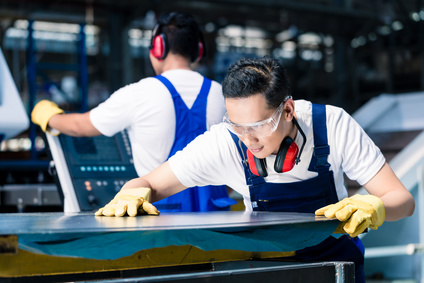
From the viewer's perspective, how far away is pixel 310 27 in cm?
1092

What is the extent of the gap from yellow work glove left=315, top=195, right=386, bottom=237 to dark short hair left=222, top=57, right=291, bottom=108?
0.34 m

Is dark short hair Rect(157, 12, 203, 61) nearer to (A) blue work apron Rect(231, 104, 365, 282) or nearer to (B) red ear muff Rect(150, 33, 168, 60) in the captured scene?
(B) red ear muff Rect(150, 33, 168, 60)

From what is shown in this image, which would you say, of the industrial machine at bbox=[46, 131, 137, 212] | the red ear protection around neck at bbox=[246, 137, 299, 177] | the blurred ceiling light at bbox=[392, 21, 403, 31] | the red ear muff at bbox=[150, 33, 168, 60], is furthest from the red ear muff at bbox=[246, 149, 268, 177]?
the blurred ceiling light at bbox=[392, 21, 403, 31]

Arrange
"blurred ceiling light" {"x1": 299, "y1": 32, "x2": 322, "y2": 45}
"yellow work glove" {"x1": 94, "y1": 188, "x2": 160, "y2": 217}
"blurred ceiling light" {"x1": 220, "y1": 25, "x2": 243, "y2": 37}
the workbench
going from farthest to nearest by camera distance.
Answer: "blurred ceiling light" {"x1": 299, "y1": 32, "x2": 322, "y2": 45} → "blurred ceiling light" {"x1": 220, "y1": 25, "x2": 243, "y2": 37} → "yellow work glove" {"x1": 94, "y1": 188, "x2": 160, "y2": 217} → the workbench

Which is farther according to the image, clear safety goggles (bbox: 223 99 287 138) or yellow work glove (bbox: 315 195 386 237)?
clear safety goggles (bbox: 223 99 287 138)

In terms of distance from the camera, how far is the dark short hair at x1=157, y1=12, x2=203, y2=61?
221cm

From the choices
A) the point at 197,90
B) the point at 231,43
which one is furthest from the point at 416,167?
the point at 231,43

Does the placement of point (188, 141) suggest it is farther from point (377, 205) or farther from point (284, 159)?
point (377, 205)

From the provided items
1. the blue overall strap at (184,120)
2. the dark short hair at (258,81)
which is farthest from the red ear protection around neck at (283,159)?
the blue overall strap at (184,120)

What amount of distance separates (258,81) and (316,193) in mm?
394

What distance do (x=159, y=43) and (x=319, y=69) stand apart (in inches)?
456

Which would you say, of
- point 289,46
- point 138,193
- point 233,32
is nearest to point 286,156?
point 138,193

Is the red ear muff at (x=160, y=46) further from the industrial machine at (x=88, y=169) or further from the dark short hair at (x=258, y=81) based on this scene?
the dark short hair at (x=258, y=81)

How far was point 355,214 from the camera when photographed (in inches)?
50.8
